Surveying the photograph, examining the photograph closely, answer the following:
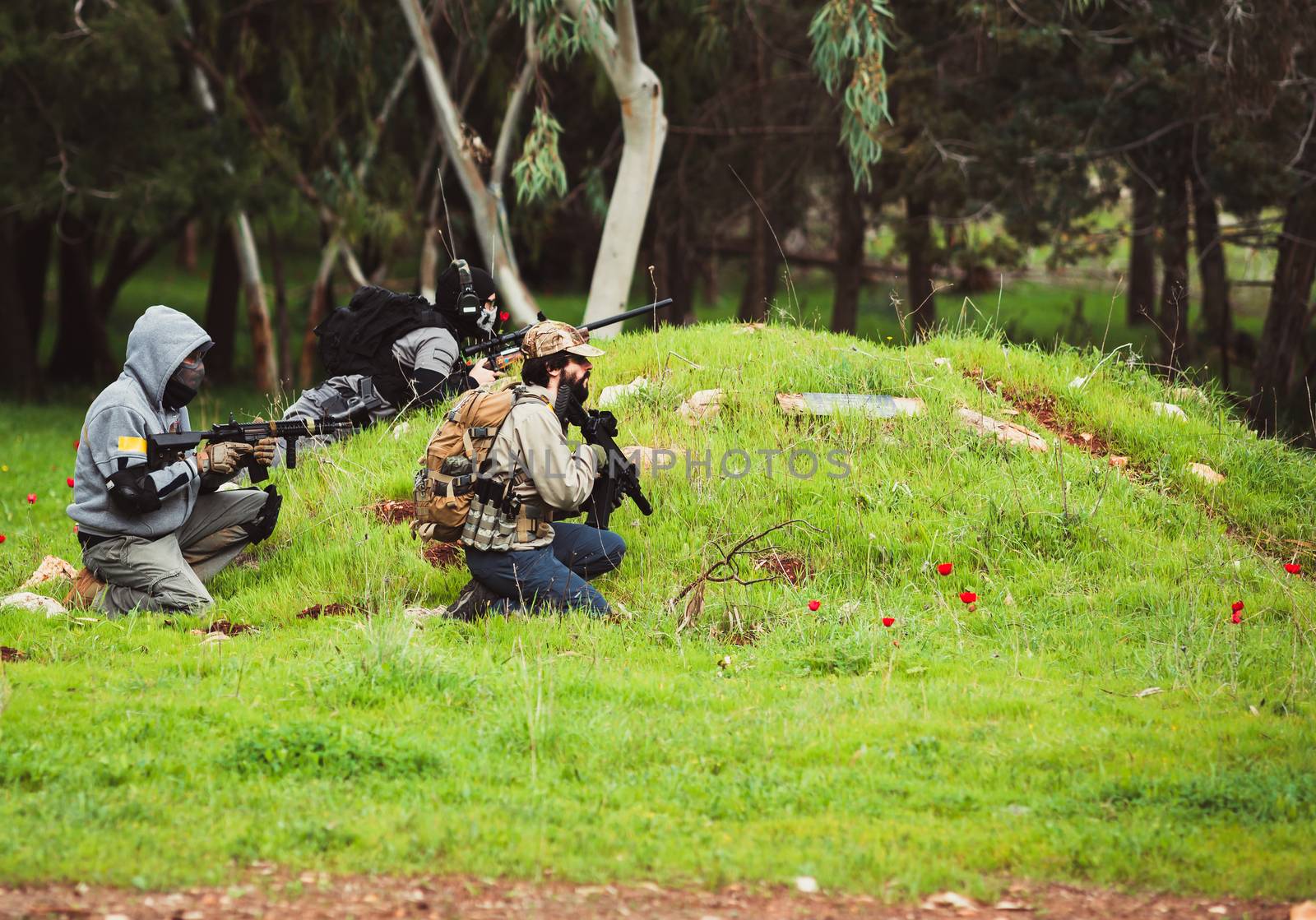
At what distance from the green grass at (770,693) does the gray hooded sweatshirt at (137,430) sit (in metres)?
0.53

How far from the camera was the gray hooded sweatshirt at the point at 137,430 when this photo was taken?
270 inches

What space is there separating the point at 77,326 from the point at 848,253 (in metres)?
12.3

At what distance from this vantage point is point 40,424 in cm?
1658

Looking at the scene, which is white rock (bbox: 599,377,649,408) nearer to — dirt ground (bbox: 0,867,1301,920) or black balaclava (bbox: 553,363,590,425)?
black balaclava (bbox: 553,363,590,425)

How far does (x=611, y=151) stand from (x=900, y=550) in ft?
49.3

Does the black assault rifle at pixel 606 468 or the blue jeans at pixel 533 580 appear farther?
the black assault rifle at pixel 606 468

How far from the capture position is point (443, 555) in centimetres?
805

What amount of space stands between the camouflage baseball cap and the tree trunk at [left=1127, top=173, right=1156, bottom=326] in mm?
13143

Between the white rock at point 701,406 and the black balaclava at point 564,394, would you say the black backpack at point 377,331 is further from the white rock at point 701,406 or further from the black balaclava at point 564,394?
the black balaclava at point 564,394

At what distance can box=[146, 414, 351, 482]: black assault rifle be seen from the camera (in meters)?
6.93

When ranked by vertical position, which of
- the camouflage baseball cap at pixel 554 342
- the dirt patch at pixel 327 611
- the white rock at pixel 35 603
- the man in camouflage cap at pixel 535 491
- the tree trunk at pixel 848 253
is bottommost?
the white rock at pixel 35 603

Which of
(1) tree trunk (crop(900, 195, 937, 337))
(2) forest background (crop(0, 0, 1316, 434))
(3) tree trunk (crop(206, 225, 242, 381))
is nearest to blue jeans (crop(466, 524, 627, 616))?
(2) forest background (crop(0, 0, 1316, 434))

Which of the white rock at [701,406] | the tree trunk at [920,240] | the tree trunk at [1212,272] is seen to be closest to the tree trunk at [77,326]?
the tree trunk at [920,240]

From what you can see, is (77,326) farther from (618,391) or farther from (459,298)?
(618,391)
